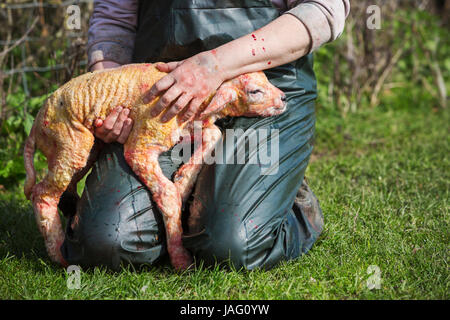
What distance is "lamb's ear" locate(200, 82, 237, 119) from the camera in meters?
2.37

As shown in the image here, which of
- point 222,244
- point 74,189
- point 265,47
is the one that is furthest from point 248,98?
point 74,189

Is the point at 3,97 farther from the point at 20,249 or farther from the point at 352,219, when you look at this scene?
the point at 352,219

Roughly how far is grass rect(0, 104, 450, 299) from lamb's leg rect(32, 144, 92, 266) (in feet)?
0.48

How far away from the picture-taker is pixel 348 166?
4.01 m

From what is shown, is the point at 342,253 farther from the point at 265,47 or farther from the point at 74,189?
the point at 74,189

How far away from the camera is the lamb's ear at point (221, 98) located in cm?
237

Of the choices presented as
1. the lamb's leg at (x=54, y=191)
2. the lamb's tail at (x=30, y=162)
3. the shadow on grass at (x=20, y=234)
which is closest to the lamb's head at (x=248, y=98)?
the lamb's leg at (x=54, y=191)

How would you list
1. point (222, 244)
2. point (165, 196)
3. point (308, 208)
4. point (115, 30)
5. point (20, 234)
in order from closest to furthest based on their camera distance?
1. point (222, 244)
2. point (165, 196)
3. point (308, 208)
4. point (115, 30)
5. point (20, 234)

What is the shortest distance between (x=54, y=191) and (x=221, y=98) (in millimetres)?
937

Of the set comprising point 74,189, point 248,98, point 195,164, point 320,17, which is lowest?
point 74,189

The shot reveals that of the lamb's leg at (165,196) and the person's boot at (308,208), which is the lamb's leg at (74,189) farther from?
the person's boot at (308,208)

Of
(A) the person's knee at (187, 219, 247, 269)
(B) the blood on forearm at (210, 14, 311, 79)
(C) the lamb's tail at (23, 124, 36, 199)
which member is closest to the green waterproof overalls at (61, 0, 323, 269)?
(A) the person's knee at (187, 219, 247, 269)

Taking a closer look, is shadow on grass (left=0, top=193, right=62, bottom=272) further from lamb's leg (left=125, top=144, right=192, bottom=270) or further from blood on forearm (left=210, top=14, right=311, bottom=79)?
blood on forearm (left=210, top=14, right=311, bottom=79)
